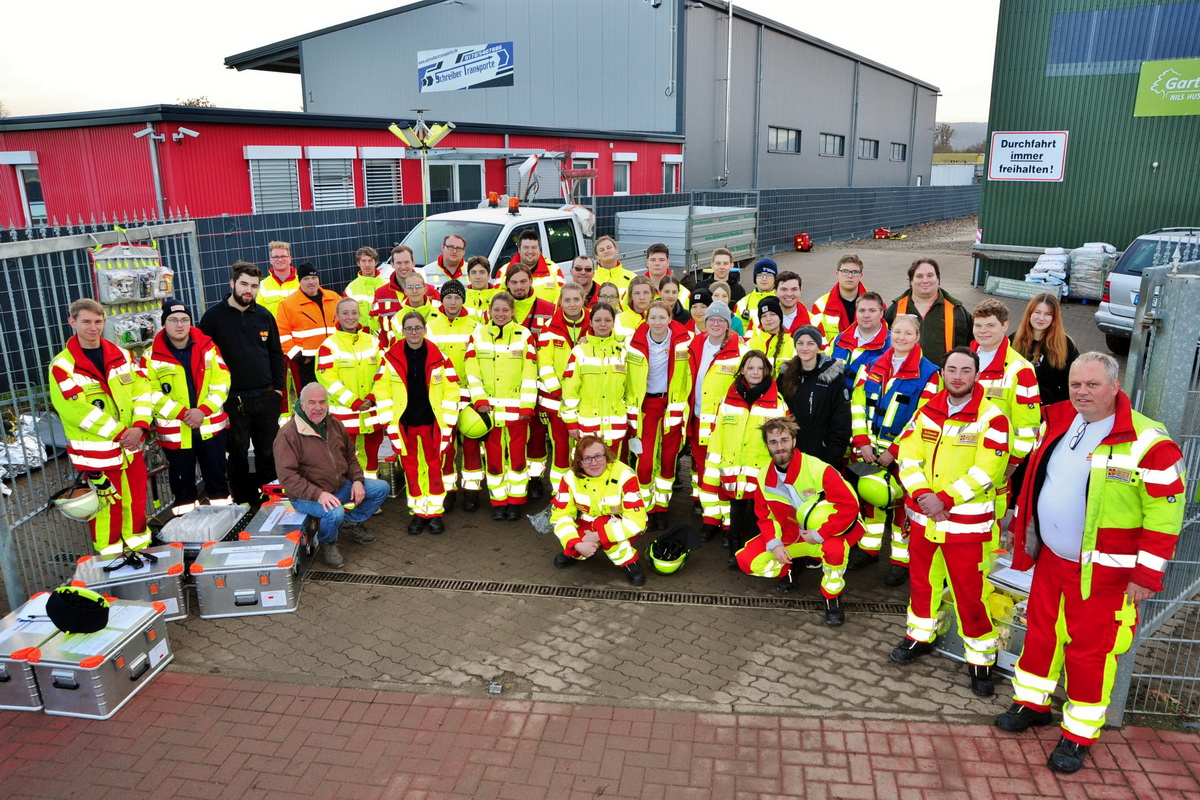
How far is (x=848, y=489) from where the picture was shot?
546cm

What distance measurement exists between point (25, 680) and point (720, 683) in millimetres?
3943

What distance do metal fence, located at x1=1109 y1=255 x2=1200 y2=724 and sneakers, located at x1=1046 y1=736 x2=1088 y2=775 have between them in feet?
1.47

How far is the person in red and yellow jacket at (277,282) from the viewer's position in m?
7.98

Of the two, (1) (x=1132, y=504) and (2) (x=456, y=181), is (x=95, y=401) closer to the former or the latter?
(1) (x=1132, y=504)

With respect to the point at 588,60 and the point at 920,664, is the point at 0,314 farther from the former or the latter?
the point at 588,60

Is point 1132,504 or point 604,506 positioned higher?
point 1132,504

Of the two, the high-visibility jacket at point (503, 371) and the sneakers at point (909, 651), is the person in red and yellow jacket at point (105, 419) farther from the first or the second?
the sneakers at point (909, 651)

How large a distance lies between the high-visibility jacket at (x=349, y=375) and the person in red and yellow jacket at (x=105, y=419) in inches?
53.0

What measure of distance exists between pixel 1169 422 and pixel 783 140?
28.4m

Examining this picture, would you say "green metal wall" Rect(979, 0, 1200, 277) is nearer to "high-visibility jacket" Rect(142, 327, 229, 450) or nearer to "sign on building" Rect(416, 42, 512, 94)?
"sign on building" Rect(416, 42, 512, 94)

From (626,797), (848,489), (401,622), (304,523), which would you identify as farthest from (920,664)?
(304,523)

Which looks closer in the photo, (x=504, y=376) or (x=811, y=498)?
(x=811, y=498)

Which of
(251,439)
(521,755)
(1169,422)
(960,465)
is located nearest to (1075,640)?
(960,465)

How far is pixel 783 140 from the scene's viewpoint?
100ft
